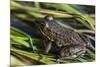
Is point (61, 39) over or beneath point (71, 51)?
over

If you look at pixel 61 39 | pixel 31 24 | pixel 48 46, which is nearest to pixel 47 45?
pixel 48 46

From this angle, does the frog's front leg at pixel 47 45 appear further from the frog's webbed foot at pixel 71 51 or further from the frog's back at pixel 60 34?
the frog's webbed foot at pixel 71 51

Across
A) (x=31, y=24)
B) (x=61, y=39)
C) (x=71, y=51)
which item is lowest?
(x=71, y=51)

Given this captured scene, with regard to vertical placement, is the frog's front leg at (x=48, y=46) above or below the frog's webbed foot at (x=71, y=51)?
above

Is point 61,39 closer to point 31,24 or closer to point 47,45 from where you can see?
point 47,45

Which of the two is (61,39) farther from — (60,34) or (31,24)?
(31,24)

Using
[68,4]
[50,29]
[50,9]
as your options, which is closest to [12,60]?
[50,29]

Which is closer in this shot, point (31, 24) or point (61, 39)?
point (31, 24)

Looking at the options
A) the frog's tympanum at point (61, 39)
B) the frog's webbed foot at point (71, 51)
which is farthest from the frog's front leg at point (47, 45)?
the frog's webbed foot at point (71, 51)

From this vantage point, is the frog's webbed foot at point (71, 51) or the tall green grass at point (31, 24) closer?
the tall green grass at point (31, 24)
